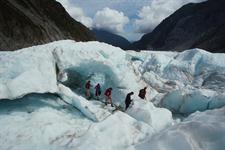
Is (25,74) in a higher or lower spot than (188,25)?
lower

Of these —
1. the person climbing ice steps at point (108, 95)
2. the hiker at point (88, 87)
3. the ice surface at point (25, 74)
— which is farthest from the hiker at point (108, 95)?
the ice surface at point (25, 74)

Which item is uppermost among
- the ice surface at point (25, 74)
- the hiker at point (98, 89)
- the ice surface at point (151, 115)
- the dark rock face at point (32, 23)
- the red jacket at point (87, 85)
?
the dark rock face at point (32, 23)

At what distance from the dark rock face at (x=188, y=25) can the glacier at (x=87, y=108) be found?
107m

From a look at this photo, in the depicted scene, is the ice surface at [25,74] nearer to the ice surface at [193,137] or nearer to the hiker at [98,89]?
the hiker at [98,89]

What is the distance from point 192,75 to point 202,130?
1852 cm

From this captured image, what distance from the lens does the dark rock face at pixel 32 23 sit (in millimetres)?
48750

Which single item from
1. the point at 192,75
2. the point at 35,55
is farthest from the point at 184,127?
the point at 192,75

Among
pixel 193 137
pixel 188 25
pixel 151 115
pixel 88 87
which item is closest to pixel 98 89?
pixel 88 87

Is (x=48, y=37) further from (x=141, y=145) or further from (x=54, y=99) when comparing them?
(x=141, y=145)

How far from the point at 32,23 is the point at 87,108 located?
46.5 m

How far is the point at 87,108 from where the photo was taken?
38.3 ft

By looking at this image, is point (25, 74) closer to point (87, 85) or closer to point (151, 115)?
point (87, 85)

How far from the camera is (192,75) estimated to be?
84.9 ft

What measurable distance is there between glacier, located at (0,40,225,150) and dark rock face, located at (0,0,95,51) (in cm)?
3034
